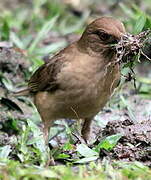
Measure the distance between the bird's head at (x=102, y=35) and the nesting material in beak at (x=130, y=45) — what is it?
0.07 metres

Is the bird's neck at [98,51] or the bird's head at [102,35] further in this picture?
the bird's neck at [98,51]

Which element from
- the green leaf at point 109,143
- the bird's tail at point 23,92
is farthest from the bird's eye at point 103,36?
the bird's tail at point 23,92

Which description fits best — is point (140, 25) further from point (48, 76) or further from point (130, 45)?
point (48, 76)

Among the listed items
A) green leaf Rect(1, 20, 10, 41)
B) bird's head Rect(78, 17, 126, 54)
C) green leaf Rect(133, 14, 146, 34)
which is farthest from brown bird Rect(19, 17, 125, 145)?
green leaf Rect(1, 20, 10, 41)

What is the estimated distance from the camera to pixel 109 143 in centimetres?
645

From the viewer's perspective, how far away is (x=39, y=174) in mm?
5250

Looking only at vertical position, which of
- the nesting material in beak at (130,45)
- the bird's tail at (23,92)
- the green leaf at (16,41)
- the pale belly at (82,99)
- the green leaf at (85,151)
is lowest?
the green leaf at (85,151)

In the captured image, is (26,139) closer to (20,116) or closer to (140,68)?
(20,116)

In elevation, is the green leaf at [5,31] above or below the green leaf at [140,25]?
above

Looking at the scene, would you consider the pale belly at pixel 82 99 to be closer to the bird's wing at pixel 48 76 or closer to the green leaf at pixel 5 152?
the bird's wing at pixel 48 76

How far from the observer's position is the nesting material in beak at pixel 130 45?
21.9ft

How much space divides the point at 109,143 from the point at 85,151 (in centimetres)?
26

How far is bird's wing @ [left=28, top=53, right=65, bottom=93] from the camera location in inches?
294

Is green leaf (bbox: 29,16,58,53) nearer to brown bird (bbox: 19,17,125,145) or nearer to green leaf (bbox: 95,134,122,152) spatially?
brown bird (bbox: 19,17,125,145)
